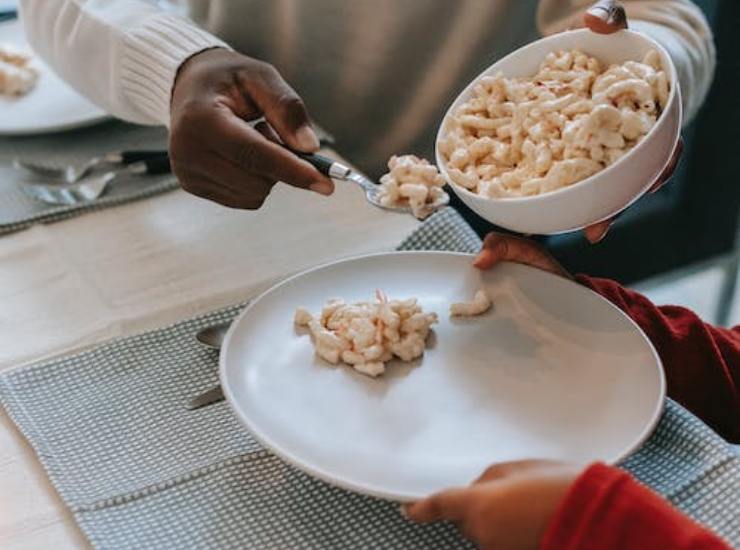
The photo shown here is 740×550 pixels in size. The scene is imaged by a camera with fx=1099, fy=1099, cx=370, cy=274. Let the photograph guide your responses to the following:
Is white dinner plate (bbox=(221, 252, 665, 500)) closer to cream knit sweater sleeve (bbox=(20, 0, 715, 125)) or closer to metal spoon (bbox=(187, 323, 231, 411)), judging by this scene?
metal spoon (bbox=(187, 323, 231, 411))

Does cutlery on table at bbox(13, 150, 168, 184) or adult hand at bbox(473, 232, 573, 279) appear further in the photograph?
cutlery on table at bbox(13, 150, 168, 184)

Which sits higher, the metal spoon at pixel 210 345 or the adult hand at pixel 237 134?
the adult hand at pixel 237 134

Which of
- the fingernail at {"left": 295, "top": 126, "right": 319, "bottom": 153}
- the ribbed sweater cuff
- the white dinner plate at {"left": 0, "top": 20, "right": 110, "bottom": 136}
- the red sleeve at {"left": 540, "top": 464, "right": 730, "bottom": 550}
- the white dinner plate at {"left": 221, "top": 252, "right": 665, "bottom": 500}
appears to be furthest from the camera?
the white dinner plate at {"left": 0, "top": 20, "right": 110, "bottom": 136}

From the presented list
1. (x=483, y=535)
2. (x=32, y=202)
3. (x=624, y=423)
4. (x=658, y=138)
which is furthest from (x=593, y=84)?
(x=32, y=202)

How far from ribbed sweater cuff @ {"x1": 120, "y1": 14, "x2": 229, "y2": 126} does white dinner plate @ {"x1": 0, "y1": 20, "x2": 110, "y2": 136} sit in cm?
15

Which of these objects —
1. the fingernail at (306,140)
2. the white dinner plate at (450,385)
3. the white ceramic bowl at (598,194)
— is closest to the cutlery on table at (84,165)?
the fingernail at (306,140)

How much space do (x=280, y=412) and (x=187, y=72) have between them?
472mm

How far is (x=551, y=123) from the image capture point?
86cm

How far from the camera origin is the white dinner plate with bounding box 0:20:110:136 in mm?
1329

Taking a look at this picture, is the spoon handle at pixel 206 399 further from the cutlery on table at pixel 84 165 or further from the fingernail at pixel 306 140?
the cutlery on table at pixel 84 165

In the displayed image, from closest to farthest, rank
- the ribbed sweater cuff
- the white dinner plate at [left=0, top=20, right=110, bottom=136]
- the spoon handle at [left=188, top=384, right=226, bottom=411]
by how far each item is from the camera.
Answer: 1. the spoon handle at [left=188, top=384, right=226, bottom=411]
2. the ribbed sweater cuff
3. the white dinner plate at [left=0, top=20, right=110, bottom=136]

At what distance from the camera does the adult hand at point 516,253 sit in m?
0.97

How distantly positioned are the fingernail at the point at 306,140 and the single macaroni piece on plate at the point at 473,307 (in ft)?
0.71

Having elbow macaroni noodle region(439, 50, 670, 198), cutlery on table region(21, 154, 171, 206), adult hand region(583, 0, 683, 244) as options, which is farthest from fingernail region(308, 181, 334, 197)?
cutlery on table region(21, 154, 171, 206)
